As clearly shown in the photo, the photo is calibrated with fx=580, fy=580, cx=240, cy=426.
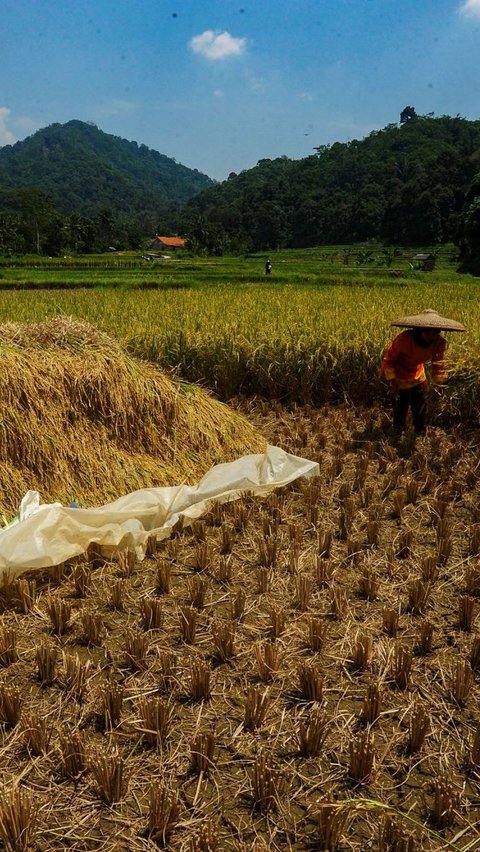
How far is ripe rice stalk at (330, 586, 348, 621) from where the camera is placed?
229cm

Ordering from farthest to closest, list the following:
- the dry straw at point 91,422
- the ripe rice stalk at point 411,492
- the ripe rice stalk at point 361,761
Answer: the ripe rice stalk at point 411,492
the dry straw at point 91,422
the ripe rice stalk at point 361,761

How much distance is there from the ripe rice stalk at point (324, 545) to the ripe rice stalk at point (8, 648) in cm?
140

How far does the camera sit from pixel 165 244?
224ft

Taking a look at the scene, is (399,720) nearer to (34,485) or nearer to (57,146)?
(34,485)

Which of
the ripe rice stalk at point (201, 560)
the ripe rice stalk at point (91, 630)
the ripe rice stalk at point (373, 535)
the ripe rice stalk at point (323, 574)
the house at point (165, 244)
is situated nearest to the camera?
the ripe rice stalk at point (91, 630)

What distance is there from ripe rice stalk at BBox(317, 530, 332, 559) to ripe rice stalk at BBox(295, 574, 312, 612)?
1.31 ft

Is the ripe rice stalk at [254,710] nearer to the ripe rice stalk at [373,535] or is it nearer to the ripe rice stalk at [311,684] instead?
the ripe rice stalk at [311,684]

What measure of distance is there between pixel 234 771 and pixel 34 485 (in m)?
2.02

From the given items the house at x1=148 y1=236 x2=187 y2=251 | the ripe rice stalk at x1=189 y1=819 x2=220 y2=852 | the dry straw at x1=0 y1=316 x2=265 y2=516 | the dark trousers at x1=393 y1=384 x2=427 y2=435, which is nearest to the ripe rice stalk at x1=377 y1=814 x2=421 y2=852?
the ripe rice stalk at x1=189 y1=819 x2=220 y2=852

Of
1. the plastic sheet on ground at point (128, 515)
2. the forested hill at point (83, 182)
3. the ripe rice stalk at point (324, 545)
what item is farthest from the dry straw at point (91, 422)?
the forested hill at point (83, 182)

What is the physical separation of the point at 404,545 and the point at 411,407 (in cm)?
186

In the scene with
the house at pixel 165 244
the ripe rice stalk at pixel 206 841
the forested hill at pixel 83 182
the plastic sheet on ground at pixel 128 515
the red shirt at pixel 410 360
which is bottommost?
the ripe rice stalk at pixel 206 841

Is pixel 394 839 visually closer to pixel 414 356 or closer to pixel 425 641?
pixel 425 641

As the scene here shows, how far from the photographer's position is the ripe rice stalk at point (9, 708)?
5.72 feet
